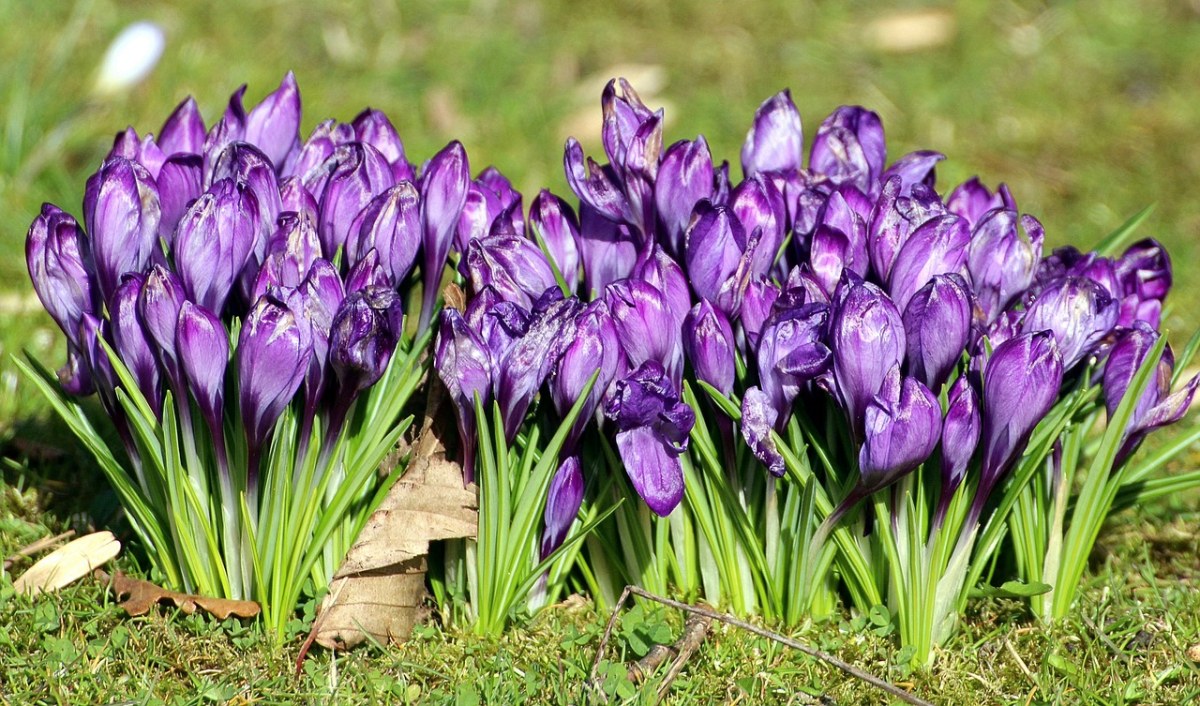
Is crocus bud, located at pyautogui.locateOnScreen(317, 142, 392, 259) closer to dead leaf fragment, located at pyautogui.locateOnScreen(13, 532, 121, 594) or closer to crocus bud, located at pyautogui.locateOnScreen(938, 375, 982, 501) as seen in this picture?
dead leaf fragment, located at pyautogui.locateOnScreen(13, 532, 121, 594)

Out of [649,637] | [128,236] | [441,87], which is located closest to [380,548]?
[649,637]

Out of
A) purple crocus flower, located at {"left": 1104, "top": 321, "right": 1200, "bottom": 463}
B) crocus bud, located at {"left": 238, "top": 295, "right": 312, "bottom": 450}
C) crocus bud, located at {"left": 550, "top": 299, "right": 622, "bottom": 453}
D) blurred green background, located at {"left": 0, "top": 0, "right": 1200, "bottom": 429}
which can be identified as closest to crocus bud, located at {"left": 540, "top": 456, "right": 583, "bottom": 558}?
crocus bud, located at {"left": 550, "top": 299, "right": 622, "bottom": 453}

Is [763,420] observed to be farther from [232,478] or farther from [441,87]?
[441,87]

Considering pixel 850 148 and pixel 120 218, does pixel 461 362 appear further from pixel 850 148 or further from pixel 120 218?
pixel 850 148

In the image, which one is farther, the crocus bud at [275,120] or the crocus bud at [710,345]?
the crocus bud at [275,120]

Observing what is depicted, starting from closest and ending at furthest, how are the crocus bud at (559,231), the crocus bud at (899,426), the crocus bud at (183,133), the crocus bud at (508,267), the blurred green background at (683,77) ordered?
the crocus bud at (899,426) < the crocus bud at (508,267) < the crocus bud at (559,231) < the crocus bud at (183,133) < the blurred green background at (683,77)

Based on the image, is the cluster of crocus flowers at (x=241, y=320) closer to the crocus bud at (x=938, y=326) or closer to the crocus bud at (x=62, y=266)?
the crocus bud at (x=62, y=266)

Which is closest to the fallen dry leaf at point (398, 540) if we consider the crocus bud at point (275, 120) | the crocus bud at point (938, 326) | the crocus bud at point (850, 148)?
the crocus bud at point (275, 120)
